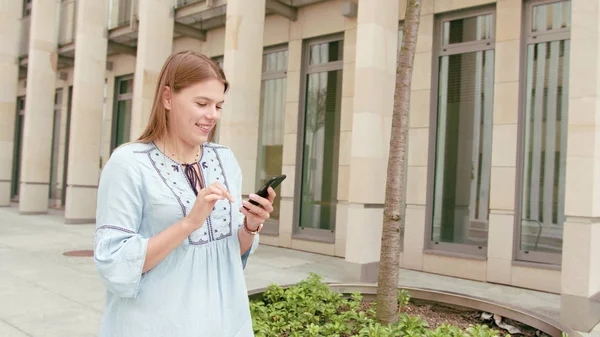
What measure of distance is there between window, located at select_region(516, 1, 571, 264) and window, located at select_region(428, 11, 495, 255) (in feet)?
2.04

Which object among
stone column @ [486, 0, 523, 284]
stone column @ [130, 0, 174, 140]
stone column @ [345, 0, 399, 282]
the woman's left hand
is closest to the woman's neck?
the woman's left hand

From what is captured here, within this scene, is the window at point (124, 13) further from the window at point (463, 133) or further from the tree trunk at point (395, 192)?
the tree trunk at point (395, 192)

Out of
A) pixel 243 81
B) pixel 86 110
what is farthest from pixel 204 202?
pixel 86 110

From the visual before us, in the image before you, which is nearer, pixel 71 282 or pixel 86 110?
pixel 71 282

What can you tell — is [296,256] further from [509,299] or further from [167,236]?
[167,236]

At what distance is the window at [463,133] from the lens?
8820mm

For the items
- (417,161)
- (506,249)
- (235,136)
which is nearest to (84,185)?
(235,136)

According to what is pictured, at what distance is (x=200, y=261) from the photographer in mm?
1645

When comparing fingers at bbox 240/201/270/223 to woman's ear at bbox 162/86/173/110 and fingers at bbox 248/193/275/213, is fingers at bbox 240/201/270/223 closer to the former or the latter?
fingers at bbox 248/193/275/213

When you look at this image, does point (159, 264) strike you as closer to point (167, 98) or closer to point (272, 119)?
point (167, 98)

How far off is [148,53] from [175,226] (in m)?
11.1

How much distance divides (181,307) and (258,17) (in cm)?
923

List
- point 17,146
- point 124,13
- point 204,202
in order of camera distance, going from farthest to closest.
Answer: point 17,146
point 124,13
point 204,202

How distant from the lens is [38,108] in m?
16.8
